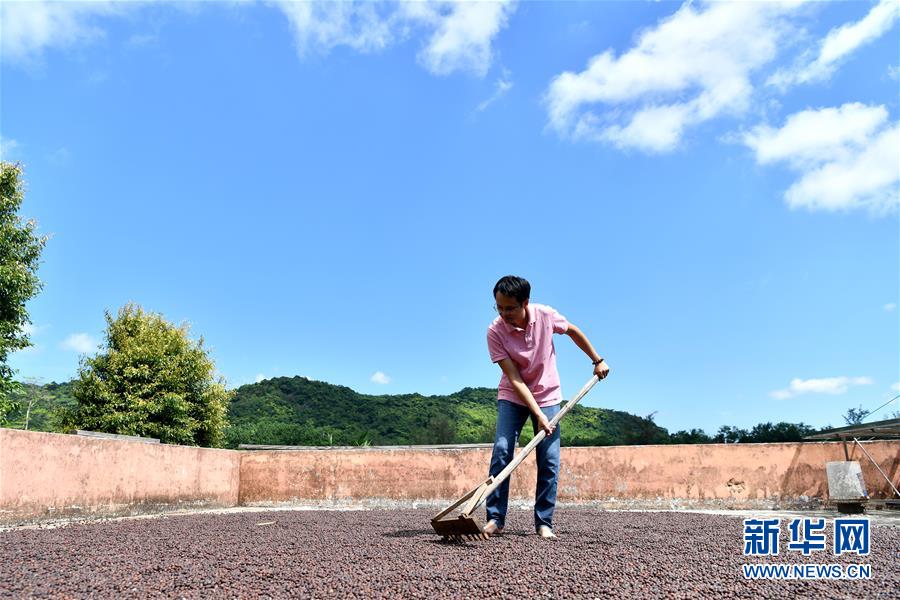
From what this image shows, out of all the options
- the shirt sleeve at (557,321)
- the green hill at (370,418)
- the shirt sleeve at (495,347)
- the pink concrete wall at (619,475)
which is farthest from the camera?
the green hill at (370,418)

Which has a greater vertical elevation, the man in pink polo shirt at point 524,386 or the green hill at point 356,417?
the man in pink polo shirt at point 524,386

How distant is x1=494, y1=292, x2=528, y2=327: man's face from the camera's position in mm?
3234

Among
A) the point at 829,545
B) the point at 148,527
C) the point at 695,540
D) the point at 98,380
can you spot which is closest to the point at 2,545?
the point at 148,527

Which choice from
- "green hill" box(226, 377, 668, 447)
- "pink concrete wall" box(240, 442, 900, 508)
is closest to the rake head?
"pink concrete wall" box(240, 442, 900, 508)

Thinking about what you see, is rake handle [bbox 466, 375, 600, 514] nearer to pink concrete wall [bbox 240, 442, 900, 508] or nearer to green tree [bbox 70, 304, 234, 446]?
pink concrete wall [bbox 240, 442, 900, 508]

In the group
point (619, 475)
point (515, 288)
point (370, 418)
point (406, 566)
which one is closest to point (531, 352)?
point (515, 288)

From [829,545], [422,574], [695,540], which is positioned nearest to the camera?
[422,574]

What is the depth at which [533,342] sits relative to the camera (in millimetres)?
3396

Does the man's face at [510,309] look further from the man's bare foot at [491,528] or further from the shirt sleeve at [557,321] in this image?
the man's bare foot at [491,528]

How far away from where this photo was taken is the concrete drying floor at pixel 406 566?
2.00 m

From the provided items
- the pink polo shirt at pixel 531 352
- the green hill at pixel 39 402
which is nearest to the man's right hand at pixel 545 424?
the pink polo shirt at pixel 531 352

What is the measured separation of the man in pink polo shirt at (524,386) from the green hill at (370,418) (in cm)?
1651

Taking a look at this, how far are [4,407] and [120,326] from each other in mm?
3278

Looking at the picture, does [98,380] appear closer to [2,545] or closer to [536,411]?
[2,545]
